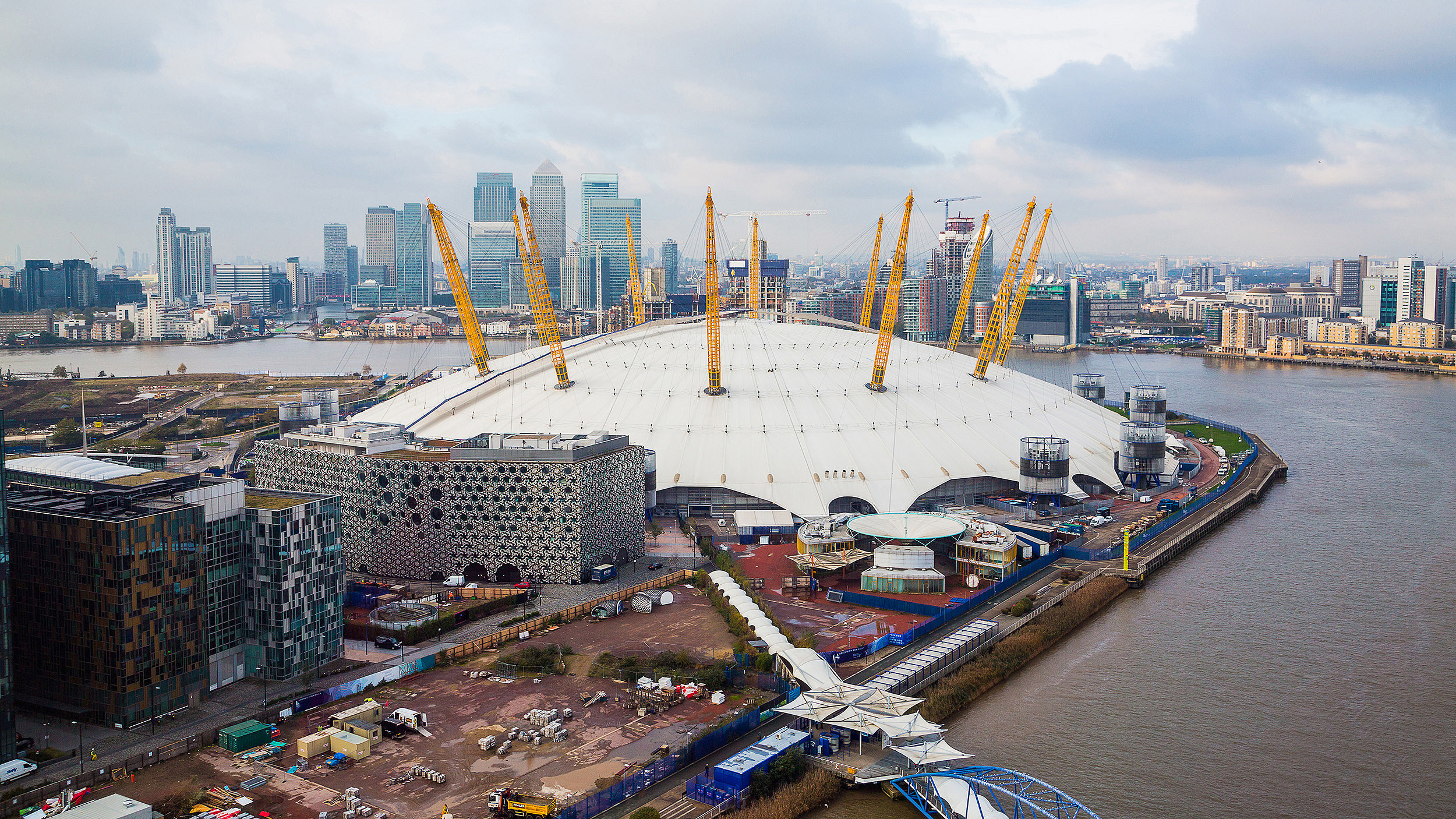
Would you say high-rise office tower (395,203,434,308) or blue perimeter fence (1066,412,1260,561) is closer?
blue perimeter fence (1066,412,1260,561)

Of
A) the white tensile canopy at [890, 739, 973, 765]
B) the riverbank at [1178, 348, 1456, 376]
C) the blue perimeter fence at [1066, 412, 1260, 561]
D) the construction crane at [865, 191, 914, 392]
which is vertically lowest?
the white tensile canopy at [890, 739, 973, 765]

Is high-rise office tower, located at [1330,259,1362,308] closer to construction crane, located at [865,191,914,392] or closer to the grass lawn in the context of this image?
the grass lawn

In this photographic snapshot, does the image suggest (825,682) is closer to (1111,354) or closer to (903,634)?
(903,634)

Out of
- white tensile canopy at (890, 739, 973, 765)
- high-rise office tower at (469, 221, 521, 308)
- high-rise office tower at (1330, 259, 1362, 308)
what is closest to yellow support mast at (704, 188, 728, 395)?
white tensile canopy at (890, 739, 973, 765)

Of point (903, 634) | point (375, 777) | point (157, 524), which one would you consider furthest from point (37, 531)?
point (903, 634)

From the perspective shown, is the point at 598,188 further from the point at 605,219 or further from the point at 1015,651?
the point at 1015,651

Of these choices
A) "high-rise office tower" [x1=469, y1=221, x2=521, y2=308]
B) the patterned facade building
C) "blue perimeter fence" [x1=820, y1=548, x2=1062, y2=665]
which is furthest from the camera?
"high-rise office tower" [x1=469, y1=221, x2=521, y2=308]

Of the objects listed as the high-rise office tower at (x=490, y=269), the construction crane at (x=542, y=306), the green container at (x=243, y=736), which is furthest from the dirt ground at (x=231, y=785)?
the high-rise office tower at (x=490, y=269)
